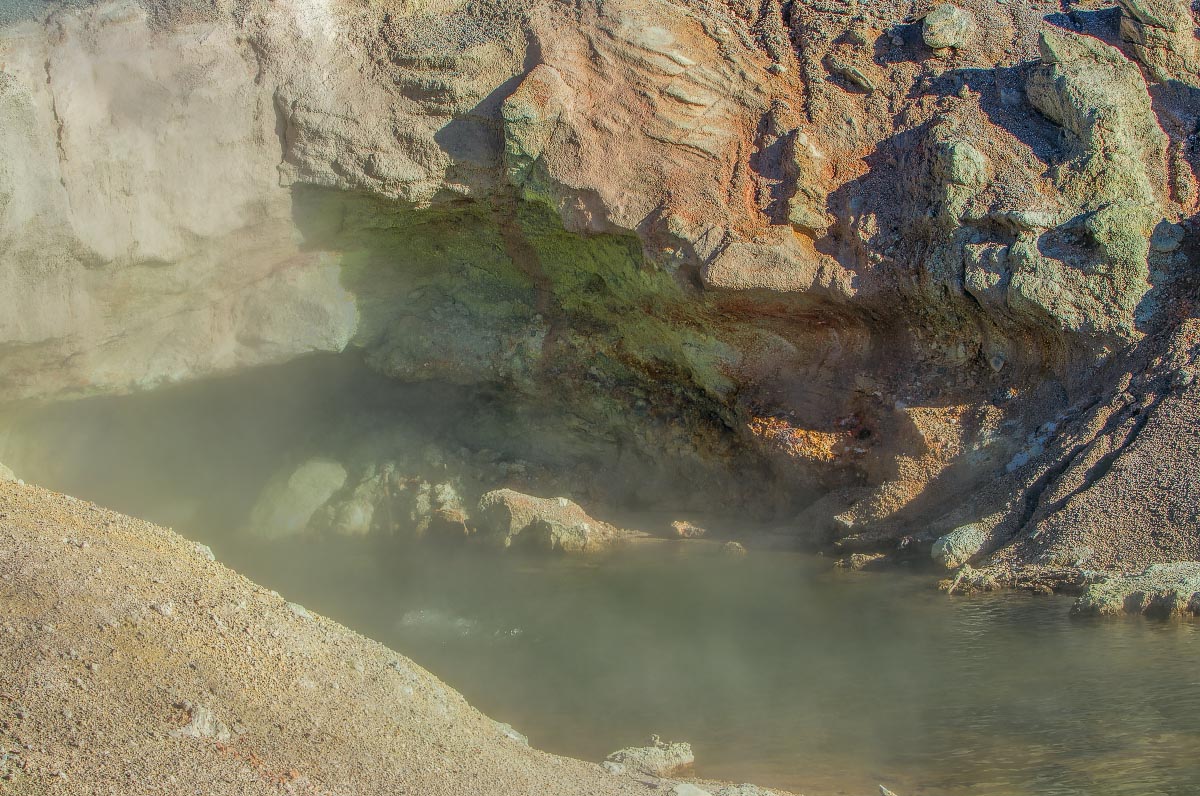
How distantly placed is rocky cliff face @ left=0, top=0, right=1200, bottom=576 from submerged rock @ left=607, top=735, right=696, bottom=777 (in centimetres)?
360

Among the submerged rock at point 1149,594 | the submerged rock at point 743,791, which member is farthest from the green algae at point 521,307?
the submerged rock at point 743,791

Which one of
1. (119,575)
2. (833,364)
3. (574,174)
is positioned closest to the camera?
(119,575)

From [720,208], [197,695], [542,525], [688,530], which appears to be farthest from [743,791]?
[542,525]

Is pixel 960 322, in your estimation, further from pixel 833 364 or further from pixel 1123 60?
pixel 1123 60

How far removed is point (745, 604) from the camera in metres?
8.70

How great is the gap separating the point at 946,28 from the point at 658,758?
7648 millimetres

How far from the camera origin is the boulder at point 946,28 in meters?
10.1

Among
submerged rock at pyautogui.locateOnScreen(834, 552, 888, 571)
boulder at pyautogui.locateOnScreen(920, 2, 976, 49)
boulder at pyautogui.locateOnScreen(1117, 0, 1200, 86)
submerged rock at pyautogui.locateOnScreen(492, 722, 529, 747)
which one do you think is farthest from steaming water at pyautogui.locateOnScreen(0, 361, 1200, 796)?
boulder at pyautogui.locateOnScreen(1117, 0, 1200, 86)

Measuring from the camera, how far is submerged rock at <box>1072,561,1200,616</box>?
693cm

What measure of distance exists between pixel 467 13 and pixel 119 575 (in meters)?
6.56

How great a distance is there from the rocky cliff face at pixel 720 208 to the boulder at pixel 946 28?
→ 29mm

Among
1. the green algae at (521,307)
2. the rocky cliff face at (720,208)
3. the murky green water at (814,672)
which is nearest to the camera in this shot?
the murky green water at (814,672)

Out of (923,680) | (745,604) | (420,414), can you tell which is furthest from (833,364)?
(420,414)

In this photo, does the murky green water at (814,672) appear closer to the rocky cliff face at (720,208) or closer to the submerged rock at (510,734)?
the submerged rock at (510,734)
